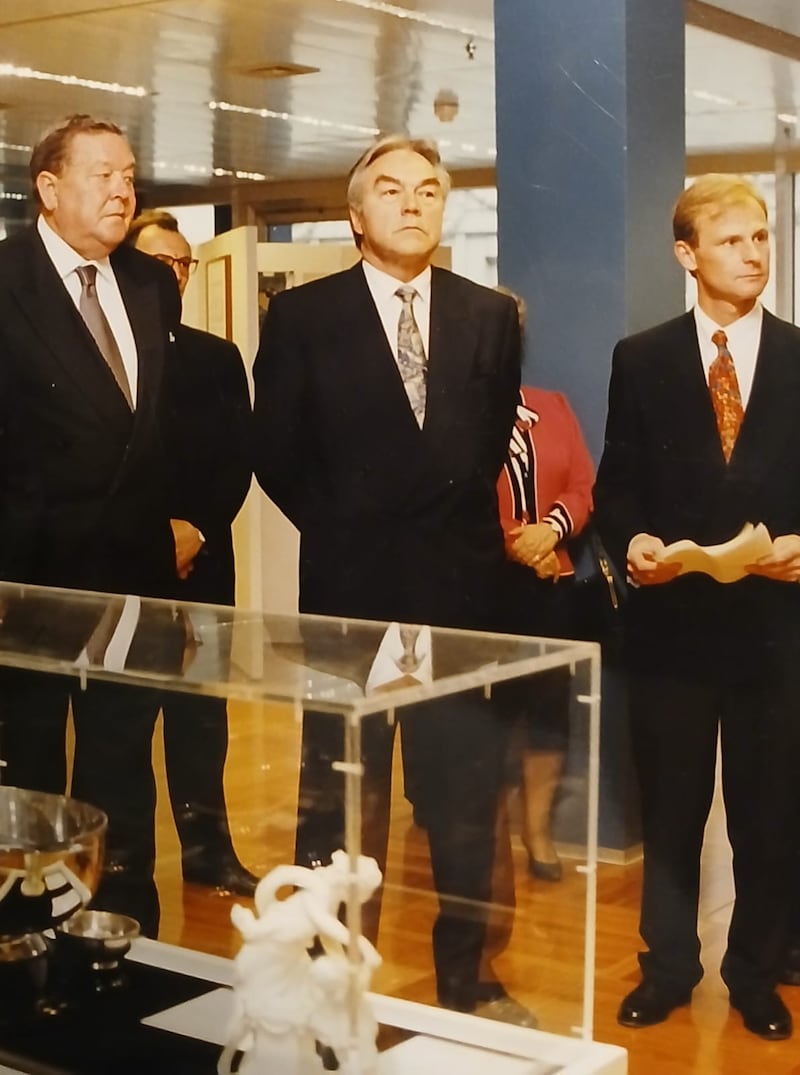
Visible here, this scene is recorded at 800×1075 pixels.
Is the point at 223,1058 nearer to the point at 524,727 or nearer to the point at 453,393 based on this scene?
the point at 524,727

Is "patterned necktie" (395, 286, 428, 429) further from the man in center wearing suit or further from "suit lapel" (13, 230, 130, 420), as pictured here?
"suit lapel" (13, 230, 130, 420)

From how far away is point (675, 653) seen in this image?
2779 millimetres

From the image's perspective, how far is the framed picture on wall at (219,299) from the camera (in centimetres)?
309

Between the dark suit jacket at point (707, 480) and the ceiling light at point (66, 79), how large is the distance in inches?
47.8

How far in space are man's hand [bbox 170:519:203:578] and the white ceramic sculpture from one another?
A: 4.89ft

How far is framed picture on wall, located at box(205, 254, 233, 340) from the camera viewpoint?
10.2 feet

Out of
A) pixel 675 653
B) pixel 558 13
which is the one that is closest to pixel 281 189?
pixel 558 13

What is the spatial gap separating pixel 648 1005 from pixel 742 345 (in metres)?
1.08

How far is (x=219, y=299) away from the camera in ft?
10.2

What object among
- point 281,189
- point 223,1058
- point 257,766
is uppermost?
point 281,189

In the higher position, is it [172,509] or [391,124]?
[391,124]

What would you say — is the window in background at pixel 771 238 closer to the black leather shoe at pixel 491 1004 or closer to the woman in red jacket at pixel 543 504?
the woman in red jacket at pixel 543 504

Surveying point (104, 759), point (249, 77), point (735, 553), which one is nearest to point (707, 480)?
point (735, 553)

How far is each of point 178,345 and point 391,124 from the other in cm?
57
